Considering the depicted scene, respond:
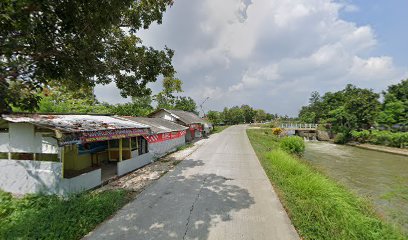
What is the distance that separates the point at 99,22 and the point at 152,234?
6024mm

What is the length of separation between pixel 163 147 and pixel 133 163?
6.22 m

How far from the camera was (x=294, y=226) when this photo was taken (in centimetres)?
726

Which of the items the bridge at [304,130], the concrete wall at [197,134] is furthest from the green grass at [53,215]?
the bridge at [304,130]

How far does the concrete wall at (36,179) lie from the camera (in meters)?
9.31

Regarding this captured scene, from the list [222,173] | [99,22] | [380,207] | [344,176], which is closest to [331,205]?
[380,207]

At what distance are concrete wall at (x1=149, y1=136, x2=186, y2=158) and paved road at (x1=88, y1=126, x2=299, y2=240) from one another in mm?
5554

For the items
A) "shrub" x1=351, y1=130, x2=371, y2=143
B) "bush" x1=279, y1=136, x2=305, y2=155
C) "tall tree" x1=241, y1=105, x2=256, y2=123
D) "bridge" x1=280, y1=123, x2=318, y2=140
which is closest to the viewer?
"bush" x1=279, y1=136, x2=305, y2=155

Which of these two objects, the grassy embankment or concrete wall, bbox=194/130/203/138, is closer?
the grassy embankment

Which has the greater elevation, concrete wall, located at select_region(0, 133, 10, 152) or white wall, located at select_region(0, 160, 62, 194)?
concrete wall, located at select_region(0, 133, 10, 152)

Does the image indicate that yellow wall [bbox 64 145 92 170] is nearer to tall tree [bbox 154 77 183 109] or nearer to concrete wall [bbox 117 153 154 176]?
concrete wall [bbox 117 153 154 176]

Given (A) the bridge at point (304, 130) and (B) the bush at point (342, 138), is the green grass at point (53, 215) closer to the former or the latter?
(B) the bush at point (342, 138)

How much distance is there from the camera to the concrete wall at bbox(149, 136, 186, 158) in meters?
18.5

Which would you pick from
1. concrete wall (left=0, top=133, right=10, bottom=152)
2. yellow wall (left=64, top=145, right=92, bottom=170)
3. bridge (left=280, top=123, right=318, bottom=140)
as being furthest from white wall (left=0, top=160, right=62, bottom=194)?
bridge (left=280, top=123, right=318, bottom=140)

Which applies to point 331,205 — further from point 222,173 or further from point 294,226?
point 222,173
